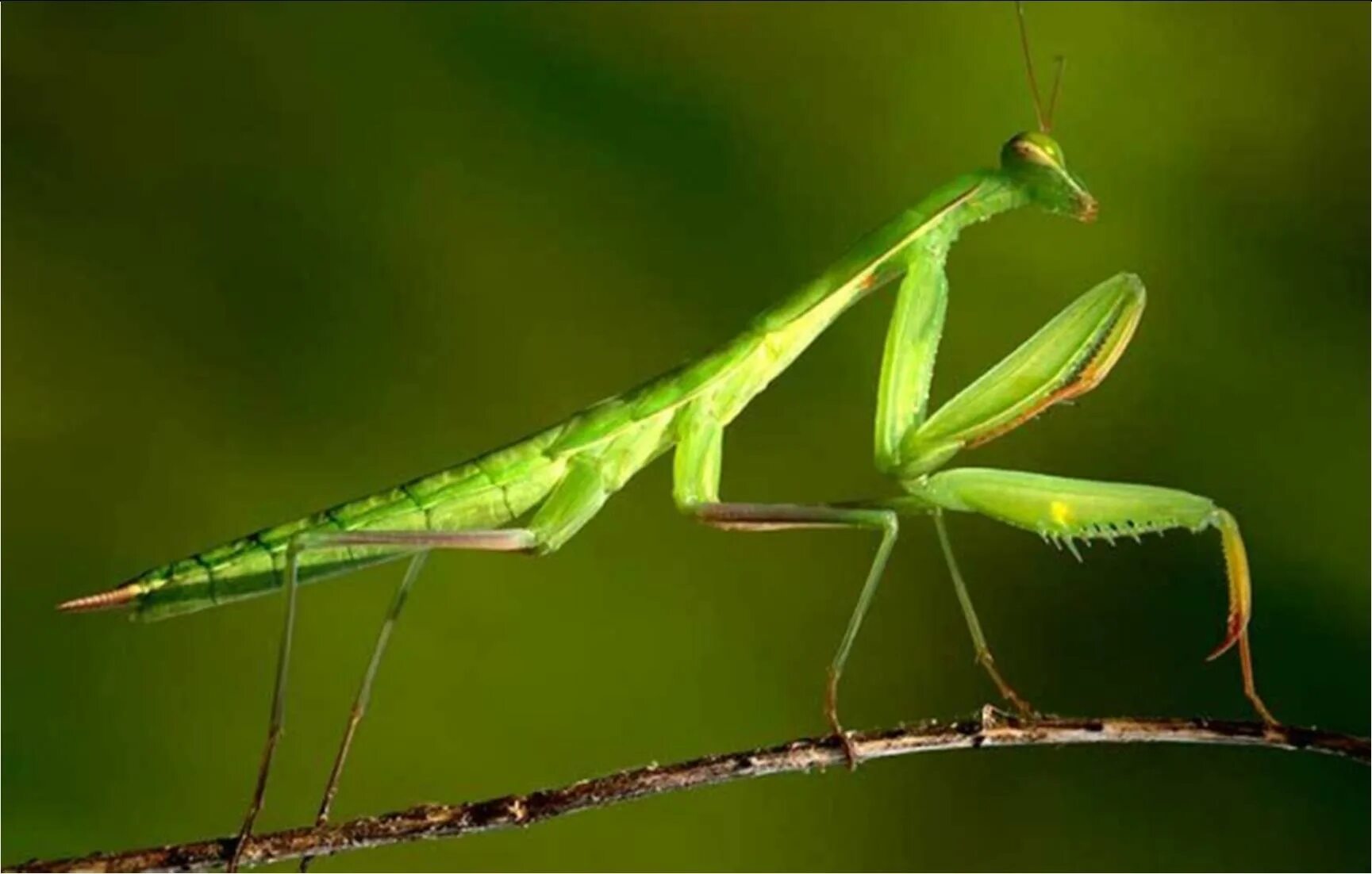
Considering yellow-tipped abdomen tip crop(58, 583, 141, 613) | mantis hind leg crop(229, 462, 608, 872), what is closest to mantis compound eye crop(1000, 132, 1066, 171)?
mantis hind leg crop(229, 462, 608, 872)

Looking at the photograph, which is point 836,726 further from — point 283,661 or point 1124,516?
point 283,661

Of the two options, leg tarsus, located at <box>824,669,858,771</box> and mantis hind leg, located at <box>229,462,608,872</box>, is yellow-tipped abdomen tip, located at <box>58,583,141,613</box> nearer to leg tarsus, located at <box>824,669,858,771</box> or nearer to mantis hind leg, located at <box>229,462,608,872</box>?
mantis hind leg, located at <box>229,462,608,872</box>

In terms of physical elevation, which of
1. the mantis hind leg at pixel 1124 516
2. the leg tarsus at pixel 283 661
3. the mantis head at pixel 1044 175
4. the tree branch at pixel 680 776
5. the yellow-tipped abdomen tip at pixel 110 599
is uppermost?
the mantis head at pixel 1044 175

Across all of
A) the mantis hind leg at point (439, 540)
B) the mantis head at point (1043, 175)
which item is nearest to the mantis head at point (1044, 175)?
the mantis head at point (1043, 175)

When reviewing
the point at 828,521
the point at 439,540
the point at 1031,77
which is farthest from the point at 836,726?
the point at 1031,77

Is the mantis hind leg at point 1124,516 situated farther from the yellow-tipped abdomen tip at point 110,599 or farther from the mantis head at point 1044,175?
the yellow-tipped abdomen tip at point 110,599

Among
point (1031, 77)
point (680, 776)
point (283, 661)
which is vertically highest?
point (1031, 77)
